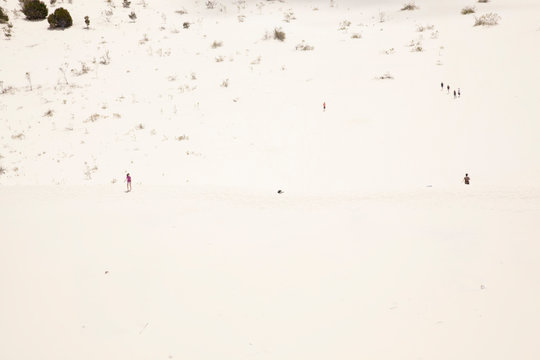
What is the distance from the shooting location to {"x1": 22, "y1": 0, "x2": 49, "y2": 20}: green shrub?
25172 mm

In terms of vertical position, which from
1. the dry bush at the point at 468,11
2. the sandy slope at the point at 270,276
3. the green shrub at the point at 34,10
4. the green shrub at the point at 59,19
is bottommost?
the sandy slope at the point at 270,276

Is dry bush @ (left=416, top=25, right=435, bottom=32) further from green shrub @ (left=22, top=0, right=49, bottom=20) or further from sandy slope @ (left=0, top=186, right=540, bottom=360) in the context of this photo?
green shrub @ (left=22, top=0, right=49, bottom=20)

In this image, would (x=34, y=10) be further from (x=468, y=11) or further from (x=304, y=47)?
(x=468, y=11)

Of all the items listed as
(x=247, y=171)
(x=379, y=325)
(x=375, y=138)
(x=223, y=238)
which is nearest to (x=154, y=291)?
(x=223, y=238)

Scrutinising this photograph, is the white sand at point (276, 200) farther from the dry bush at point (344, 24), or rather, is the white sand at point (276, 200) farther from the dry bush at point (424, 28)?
the dry bush at point (344, 24)

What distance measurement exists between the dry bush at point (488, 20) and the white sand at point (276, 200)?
615 mm

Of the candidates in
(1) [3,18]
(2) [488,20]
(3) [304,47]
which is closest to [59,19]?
(1) [3,18]

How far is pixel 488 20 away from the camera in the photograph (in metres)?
21.8

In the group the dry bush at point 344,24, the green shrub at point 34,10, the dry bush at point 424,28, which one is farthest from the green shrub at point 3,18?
the dry bush at point 424,28

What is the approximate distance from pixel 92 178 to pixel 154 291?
632 cm

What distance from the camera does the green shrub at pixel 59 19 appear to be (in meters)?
24.0

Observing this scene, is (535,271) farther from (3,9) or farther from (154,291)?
(3,9)

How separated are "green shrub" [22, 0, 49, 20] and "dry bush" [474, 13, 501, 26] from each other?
94.6 ft

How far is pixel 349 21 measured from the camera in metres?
25.8
